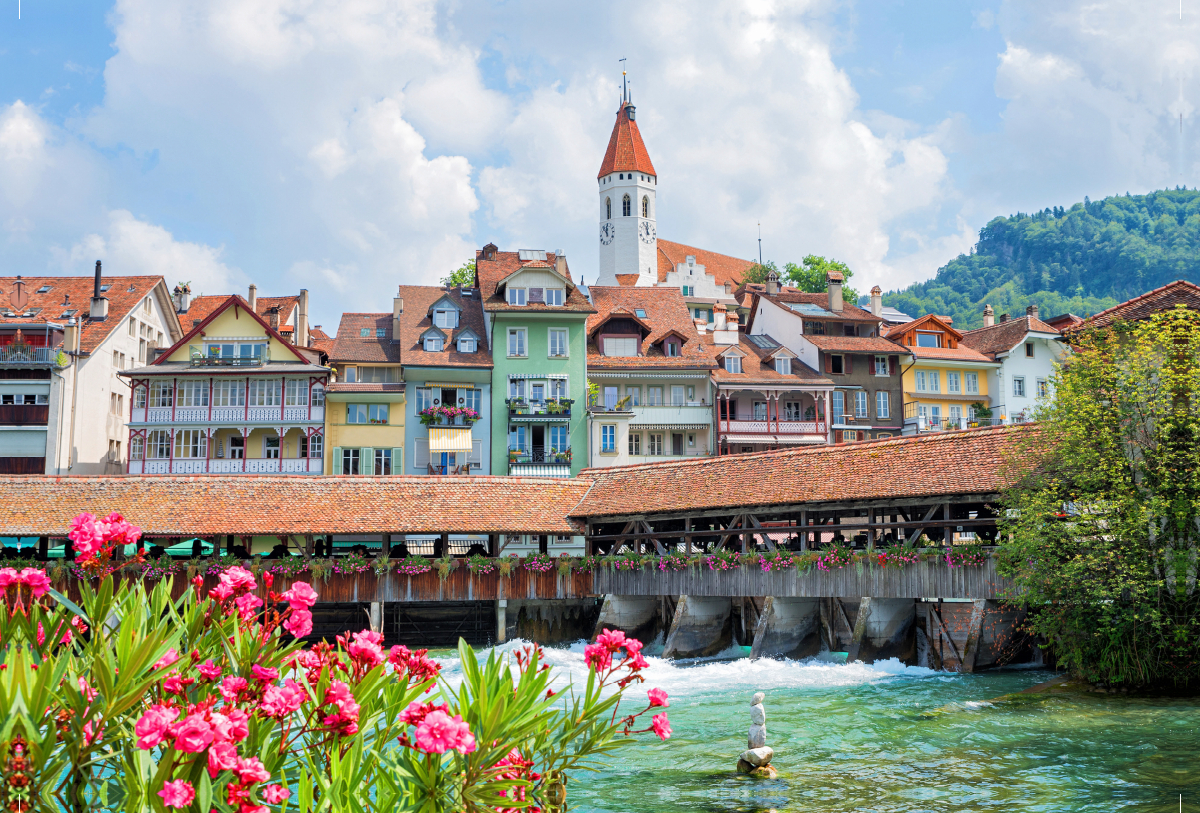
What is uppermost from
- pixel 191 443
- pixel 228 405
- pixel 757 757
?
pixel 228 405

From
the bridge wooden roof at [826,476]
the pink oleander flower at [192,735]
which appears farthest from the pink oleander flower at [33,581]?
the bridge wooden roof at [826,476]

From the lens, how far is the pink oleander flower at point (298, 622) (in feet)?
17.0

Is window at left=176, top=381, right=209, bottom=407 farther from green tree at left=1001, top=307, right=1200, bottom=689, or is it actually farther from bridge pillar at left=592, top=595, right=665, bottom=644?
green tree at left=1001, top=307, right=1200, bottom=689

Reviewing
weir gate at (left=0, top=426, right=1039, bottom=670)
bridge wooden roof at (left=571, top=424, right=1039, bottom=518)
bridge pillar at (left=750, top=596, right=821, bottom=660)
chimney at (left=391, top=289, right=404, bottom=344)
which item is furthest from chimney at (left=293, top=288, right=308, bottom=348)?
bridge pillar at (left=750, top=596, right=821, bottom=660)

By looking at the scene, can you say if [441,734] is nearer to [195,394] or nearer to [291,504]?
[291,504]

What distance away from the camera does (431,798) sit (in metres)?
5.05

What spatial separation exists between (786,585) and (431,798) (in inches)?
803

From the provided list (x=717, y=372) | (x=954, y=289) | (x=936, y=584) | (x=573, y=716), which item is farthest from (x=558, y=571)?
(x=954, y=289)

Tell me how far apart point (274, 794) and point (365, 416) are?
37745 mm

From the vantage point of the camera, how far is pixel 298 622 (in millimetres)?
5293

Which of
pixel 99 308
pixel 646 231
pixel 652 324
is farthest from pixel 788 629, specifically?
pixel 646 231

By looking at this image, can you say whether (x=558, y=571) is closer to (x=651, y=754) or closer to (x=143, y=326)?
(x=651, y=754)

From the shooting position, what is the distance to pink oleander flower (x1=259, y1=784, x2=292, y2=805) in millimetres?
4551

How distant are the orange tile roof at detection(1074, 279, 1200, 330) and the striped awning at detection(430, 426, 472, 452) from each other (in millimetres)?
25402
